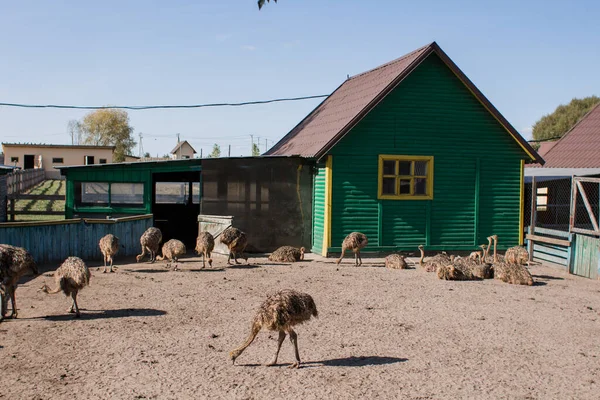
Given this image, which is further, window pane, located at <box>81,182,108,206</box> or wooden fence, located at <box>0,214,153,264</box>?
window pane, located at <box>81,182,108,206</box>

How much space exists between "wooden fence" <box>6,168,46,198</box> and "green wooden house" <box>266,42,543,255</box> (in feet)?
61.5

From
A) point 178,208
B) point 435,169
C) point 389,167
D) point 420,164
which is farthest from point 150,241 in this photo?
point 435,169

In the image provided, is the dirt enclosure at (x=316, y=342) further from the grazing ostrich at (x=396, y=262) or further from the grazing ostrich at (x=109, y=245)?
the grazing ostrich at (x=396, y=262)

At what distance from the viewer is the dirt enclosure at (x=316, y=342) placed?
809 cm

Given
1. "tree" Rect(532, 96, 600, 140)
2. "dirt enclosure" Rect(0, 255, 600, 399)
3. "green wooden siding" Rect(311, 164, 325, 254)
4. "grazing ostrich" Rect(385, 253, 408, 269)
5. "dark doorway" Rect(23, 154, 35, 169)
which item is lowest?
"dirt enclosure" Rect(0, 255, 600, 399)

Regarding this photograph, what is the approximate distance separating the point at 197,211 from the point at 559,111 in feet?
243

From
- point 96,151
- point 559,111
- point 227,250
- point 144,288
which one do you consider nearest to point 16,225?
point 144,288

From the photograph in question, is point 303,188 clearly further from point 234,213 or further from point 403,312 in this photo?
point 403,312

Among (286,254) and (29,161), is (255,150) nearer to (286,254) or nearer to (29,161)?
(29,161)

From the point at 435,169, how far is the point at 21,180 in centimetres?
3408

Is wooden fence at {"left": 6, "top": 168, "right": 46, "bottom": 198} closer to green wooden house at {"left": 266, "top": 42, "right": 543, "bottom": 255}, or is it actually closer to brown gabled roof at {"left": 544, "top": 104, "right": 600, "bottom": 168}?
green wooden house at {"left": 266, "top": 42, "right": 543, "bottom": 255}

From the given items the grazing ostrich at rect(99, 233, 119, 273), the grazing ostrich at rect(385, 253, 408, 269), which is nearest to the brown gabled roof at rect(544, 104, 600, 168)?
the grazing ostrich at rect(385, 253, 408, 269)

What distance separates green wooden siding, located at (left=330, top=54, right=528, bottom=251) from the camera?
20578 mm

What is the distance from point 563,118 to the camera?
8375 cm
